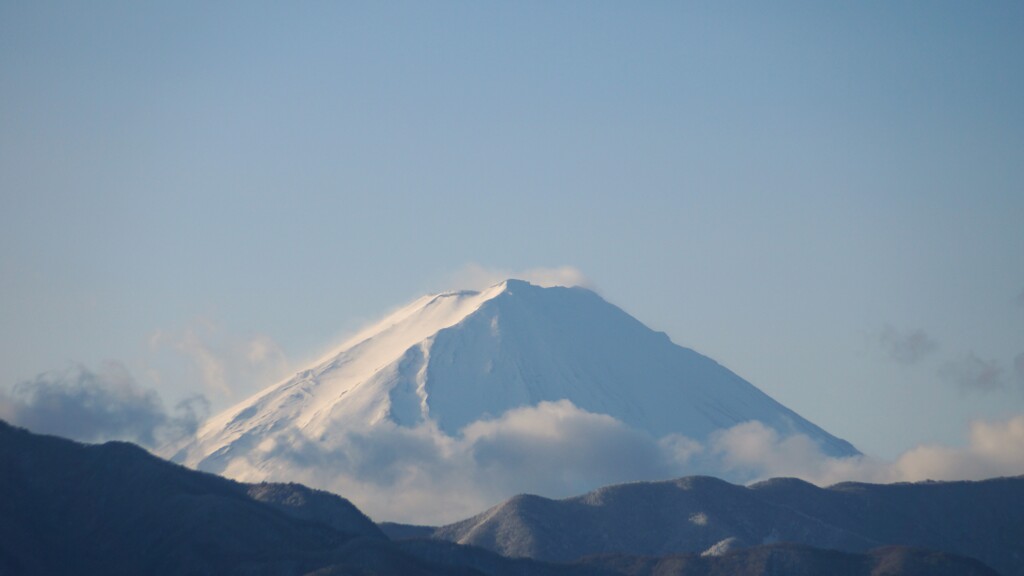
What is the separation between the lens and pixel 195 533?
104 meters

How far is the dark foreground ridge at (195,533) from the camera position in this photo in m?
101

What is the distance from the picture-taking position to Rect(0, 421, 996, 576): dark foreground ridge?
330 ft

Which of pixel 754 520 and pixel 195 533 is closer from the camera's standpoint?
pixel 195 533

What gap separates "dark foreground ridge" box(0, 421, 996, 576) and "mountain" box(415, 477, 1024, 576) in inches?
849

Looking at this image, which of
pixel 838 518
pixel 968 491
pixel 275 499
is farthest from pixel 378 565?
pixel 968 491

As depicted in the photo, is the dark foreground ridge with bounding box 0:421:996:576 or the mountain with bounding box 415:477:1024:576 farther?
the mountain with bounding box 415:477:1024:576

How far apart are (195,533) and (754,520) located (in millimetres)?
72935

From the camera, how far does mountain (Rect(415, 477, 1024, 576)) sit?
152 m

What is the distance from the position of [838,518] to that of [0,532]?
324ft

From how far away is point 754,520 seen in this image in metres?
159

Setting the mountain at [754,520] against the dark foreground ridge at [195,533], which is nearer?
the dark foreground ridge at [195,533]

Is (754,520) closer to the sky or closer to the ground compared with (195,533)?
closer to the ground

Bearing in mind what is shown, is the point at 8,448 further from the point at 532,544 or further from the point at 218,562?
the point at 532,544

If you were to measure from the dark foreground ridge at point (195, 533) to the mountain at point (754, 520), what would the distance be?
70.8 ft
